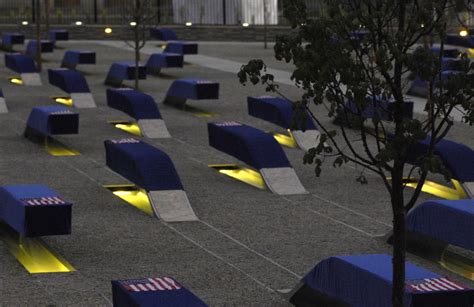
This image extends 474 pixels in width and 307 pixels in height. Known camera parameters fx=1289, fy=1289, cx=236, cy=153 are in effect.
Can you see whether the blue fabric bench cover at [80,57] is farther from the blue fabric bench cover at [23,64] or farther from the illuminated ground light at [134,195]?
the illuminated ground light at [134,195]

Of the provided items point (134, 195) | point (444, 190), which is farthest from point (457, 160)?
point (134, 195)

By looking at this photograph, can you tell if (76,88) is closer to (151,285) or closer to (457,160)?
(457,160)

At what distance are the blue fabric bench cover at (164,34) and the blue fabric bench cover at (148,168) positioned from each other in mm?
31933

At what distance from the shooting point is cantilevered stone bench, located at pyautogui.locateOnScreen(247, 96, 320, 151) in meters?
26.1

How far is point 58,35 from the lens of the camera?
168ft

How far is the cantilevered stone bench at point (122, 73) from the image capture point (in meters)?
35.8

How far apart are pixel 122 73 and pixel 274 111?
964cm

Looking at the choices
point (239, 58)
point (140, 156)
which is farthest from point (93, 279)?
point (239, 58)

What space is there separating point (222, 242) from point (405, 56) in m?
7.35

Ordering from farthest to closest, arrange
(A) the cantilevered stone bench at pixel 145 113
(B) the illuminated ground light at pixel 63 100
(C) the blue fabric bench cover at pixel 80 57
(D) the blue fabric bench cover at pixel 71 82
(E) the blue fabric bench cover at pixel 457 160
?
(C) the blue fabric bench cover at pixel 80 57
(B) the illuminated ground light at pixel 63 100
(D) the blue fabric bench cover at pixel 71 82
(A) the cantilevered stone bench at pixel 145 113
(E) the blue fabric bench cover at pixel 457 160

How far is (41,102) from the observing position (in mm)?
32625

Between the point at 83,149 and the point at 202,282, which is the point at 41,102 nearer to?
the point at 83,149

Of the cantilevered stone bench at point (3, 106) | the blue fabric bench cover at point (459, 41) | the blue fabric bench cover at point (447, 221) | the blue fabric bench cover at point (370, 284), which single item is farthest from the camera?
the blue fabric bench cover at point (459, 41)

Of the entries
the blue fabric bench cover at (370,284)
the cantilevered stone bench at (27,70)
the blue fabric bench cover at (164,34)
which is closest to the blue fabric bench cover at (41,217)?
the blue fabric bench cover at (370,284)
